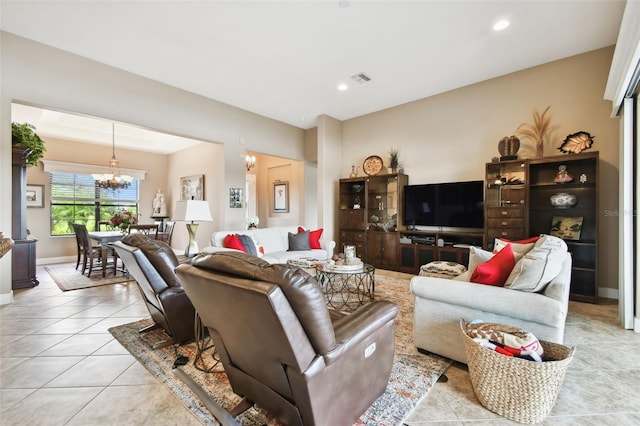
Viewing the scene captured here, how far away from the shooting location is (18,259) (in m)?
4.11

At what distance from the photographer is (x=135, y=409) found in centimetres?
168

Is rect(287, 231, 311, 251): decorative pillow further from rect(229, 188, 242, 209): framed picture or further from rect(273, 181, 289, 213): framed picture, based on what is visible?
rect(273, 181, 289, 213): framed picture

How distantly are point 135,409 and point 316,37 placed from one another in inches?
152

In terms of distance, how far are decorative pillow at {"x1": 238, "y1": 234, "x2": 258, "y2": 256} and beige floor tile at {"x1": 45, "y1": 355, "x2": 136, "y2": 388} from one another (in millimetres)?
2127

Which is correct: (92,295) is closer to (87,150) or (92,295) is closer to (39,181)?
(39,181)

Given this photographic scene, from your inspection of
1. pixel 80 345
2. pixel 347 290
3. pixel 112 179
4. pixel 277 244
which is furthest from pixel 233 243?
pixel 112 179

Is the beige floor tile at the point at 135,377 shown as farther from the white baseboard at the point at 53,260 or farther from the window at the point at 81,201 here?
the window at the point at 81,201

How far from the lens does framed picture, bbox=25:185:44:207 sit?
6.31 meters

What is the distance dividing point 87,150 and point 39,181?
1.19 metres

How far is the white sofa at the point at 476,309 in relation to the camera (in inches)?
71.4

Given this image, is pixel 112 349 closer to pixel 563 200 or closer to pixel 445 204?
pixel 445 204

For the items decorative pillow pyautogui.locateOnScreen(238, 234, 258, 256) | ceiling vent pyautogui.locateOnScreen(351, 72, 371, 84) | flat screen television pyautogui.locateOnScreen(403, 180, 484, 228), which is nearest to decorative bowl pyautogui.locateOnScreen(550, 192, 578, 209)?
flat screen television pyautogui.locateOnScreen(403, 180, 484, 228)

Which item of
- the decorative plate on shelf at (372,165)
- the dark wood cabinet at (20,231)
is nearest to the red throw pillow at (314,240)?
the decorative plate on shelf at (372,165)

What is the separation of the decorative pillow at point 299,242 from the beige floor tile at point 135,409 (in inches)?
131
